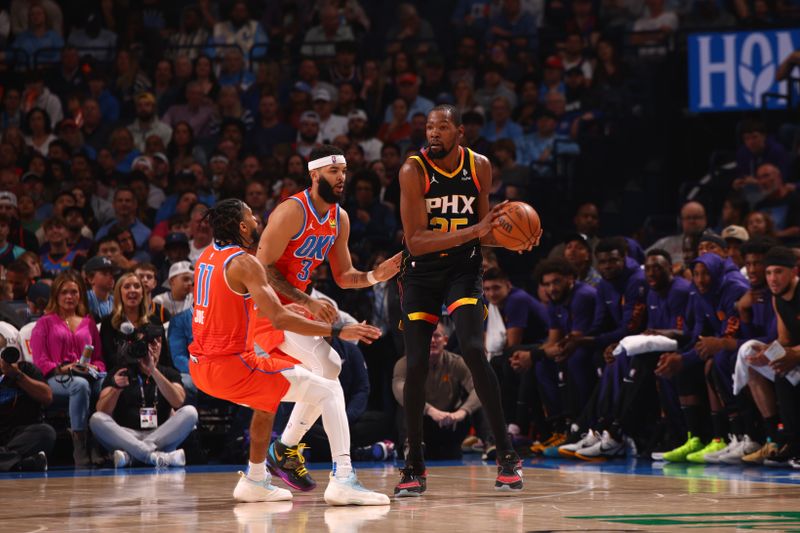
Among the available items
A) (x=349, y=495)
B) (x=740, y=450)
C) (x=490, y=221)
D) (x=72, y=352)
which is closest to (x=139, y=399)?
(x=72, y=352)

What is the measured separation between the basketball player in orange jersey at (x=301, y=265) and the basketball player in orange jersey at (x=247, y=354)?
1.06ft

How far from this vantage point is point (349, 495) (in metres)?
7.16

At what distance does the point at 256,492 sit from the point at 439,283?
1689 mm

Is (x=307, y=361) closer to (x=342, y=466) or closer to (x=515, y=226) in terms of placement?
(x=342, y=466)

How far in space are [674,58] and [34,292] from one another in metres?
9.02

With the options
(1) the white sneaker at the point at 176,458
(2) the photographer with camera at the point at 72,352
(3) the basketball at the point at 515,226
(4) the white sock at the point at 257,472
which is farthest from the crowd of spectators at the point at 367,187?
(3) the basketball at the point at 515,226

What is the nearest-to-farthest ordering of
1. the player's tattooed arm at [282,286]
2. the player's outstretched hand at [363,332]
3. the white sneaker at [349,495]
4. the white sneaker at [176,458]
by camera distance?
the player's outstretched hand at [363,332]
the white sneaker at [349,495]
the player's tattooed arm at [282,286]
the white sneaker at [176,458]

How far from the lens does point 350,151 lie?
15.4m

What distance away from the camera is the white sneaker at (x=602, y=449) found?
36.9 ft

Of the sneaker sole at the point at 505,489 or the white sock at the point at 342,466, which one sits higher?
the white sock at the point at 342,466

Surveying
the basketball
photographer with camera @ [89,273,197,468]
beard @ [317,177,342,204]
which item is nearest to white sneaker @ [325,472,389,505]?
the basketball

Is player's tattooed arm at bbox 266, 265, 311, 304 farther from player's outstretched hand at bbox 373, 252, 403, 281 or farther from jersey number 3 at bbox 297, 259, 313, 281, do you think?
player's outstretched hand at bbox 373, 252, 403, 281

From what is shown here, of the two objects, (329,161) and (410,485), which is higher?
(329,161)

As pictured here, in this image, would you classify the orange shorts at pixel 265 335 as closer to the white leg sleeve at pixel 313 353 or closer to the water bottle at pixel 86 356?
the white leg sleeve at pixel 313 353
